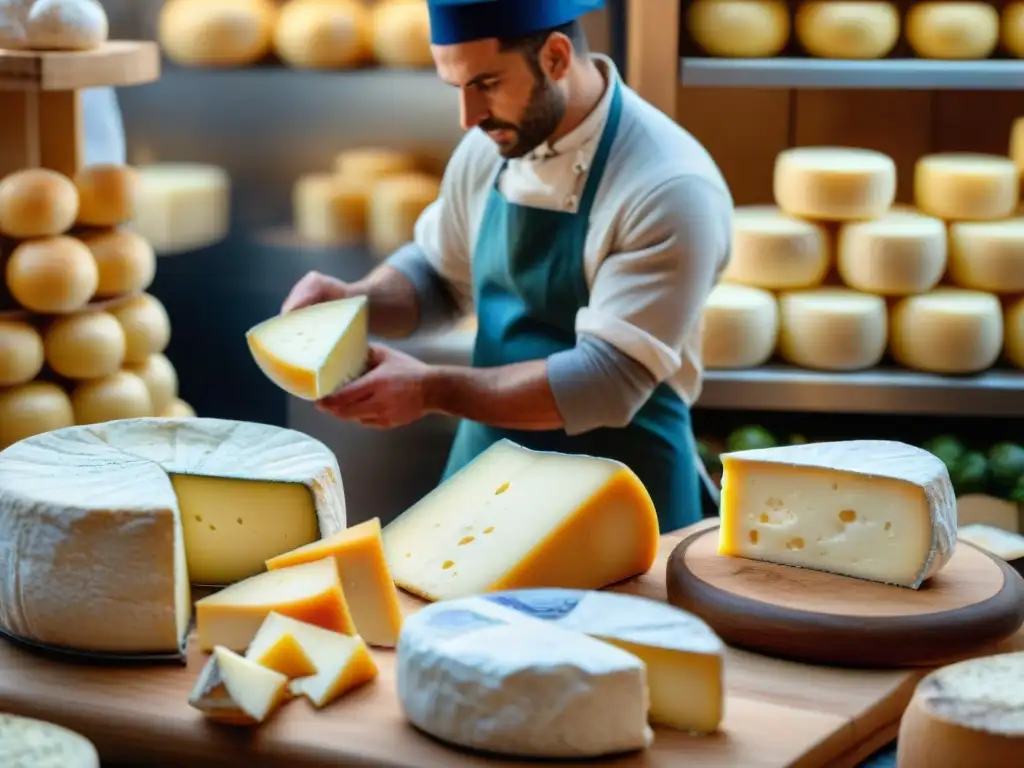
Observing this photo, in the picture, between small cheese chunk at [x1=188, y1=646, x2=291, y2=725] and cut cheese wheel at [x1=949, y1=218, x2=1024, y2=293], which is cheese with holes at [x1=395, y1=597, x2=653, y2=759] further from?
cut cheese wheel at [x1=949, y1=218, x2=1024, y2=293]

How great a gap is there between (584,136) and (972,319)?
1252mm

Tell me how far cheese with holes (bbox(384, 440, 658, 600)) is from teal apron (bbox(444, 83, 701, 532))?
2.25 ft

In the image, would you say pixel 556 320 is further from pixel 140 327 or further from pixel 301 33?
pixel 301 33

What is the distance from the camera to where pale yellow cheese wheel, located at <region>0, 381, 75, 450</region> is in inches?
115

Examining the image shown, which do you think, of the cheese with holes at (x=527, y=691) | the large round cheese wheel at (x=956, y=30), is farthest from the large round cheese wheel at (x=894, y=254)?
the cheese with holes at (x=527, y=691)

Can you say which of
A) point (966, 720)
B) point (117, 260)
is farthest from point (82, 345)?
point (966, 720)

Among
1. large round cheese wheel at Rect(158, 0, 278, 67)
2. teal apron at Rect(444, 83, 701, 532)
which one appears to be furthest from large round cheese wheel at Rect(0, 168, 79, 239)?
large round cheese wheel at Rect(158, 0, 278, 67)

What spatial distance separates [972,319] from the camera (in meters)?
3.60

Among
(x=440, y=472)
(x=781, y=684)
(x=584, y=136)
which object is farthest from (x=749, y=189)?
(x=781, y=684)

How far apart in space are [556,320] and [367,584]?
108cm

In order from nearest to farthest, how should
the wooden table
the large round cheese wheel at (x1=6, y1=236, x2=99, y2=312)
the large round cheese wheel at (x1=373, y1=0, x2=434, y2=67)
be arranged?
the wooden table
the large round cheese wheel at (x1=6, y1=236, x2=99, y2=312)
the large round cheese wheel at (x1=373, y1=0, x2=434, y2=67)

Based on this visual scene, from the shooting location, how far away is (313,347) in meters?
2.54

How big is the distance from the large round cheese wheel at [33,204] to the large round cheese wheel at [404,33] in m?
1.14

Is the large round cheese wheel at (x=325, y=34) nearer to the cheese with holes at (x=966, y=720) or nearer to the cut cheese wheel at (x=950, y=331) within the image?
the cut cheese wheel at (x=950, y=331)
